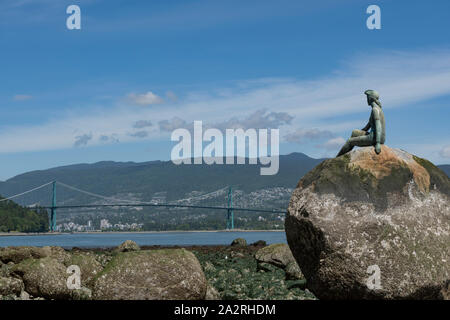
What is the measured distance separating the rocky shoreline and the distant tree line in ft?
312

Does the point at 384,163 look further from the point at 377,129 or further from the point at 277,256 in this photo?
the point at 277,256

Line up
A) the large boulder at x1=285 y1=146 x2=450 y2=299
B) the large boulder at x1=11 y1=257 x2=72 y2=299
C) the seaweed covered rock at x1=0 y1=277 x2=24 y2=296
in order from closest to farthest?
1. the large boulder at x1=285 y1=146 x2=450 y2=299
2. the seaweed covered rock at x1=0 y1=277 x2=24 y2=296
3. the large boulder at x1=11 y1=257 x2=72 y2=299

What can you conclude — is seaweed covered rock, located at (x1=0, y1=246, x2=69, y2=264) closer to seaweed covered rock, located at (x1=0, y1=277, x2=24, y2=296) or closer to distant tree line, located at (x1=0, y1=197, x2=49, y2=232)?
seaweed covered rock, located at (x1=0, y1=277, x2=24, y2=296)

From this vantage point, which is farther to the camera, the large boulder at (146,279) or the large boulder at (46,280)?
the large boulder at (46,280)

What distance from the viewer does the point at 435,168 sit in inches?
461

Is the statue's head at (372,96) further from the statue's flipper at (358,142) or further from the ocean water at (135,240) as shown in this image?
the ocean water at (135,240)

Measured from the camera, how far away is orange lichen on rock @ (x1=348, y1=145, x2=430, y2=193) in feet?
36.2

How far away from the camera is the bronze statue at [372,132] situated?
11.2 m

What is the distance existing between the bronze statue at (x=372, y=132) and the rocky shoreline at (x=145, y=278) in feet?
11.8

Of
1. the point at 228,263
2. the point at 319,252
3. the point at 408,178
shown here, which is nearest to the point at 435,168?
the point at 408,178

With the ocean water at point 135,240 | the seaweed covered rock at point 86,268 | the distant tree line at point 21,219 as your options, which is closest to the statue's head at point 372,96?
the seaweed covered rock at point 86,268

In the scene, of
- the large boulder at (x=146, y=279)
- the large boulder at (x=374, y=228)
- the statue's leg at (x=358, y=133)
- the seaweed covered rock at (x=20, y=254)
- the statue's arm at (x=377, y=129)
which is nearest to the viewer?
the large boulder at (x=374, y=228)

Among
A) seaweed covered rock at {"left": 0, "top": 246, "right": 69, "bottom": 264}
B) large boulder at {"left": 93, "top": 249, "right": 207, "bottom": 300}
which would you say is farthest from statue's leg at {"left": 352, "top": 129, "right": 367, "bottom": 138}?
seaweed covered rock at {"left": 0, "top": 246, "right": 69, "bottom": 264}
